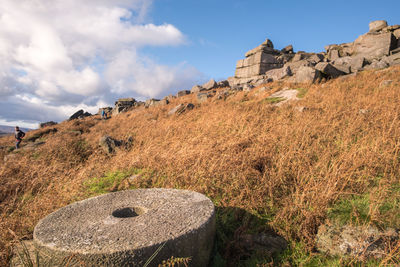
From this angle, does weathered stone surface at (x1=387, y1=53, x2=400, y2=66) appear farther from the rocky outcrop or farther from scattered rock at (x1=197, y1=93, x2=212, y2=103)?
the rocky outcrop

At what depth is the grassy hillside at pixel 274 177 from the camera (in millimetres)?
2805

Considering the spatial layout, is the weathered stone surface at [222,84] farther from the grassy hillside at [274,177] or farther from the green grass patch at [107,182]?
the green grass patch at [107,182]

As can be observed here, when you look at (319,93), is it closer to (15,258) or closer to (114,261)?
(114,261)

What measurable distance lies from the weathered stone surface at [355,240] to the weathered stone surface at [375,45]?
57.0ft

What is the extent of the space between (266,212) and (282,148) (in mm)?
1637

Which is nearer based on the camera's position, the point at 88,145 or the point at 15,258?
the point at 15,258

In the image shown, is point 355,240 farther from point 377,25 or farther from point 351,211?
point 377,25

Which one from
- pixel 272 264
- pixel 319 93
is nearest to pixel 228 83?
pixel 319 93

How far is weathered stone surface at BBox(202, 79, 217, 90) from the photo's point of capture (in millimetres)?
19141

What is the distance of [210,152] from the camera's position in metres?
4.68

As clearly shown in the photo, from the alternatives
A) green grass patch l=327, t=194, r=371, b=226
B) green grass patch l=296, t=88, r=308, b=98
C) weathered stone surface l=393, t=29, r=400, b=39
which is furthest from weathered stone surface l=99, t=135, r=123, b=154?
weathered stone surface l=393, t=29, r=400, b=39

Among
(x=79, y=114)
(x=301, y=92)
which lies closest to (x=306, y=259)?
(x=301, y=92)

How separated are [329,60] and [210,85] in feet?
32.4

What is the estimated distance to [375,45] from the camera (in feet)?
53.7
